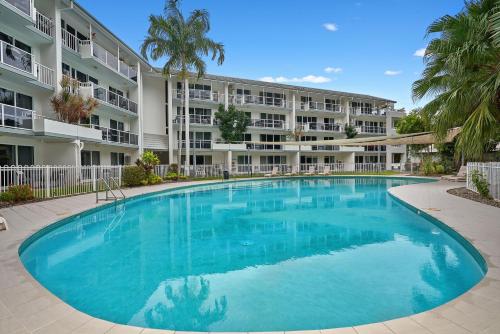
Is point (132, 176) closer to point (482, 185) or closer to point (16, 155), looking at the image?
point (16, 155)

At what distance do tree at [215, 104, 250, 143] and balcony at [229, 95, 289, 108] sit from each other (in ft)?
9.72

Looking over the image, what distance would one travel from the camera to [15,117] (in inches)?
560

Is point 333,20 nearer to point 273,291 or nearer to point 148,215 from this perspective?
point 148,215

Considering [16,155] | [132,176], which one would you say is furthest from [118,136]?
[16,155]

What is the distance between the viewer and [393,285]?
503 centimetres

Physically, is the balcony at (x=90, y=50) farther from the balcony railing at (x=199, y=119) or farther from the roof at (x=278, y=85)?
the balcony railing at (x=199, y=119)

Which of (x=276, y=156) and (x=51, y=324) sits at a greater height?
(x=276, y=156)

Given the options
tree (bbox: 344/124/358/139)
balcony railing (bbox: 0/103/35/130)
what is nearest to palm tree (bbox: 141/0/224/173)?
balcony railing (bbox: 0/103/35/130)

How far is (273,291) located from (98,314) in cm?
255

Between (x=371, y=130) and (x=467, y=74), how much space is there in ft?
115

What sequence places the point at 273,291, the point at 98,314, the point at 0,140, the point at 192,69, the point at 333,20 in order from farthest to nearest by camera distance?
the point at 192,69 < the point at 333,20 < the point at 0,140 < the point at 273,291 < the point at 98,314

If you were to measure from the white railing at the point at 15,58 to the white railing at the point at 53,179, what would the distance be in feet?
16.9

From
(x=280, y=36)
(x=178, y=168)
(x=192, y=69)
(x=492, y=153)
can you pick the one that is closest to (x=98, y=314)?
(x=178, y=168)

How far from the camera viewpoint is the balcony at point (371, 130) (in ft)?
132
